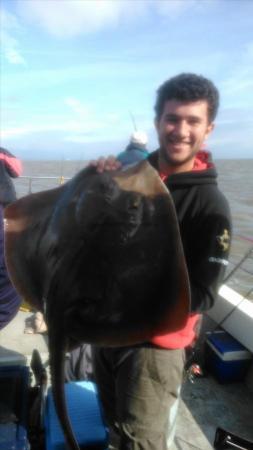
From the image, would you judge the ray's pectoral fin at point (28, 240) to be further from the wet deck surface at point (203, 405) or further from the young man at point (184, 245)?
the wet deck surface at point (203, 405)

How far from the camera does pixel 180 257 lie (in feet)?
5.68

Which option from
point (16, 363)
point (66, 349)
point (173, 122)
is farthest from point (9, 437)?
point (173, 122)

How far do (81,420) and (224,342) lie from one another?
2079 millimetres

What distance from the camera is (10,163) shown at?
3.92 meters

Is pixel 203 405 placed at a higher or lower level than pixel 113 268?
lower

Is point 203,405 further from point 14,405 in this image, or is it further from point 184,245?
point 184,245

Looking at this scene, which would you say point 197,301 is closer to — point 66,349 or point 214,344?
point 66,349

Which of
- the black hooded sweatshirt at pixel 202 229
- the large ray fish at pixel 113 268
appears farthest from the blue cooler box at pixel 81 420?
the black hooded sweatshirt at pixel 202 229

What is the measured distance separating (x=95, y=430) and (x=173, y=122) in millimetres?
2264

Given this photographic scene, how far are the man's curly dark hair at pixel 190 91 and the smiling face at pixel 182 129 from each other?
1.2 inches

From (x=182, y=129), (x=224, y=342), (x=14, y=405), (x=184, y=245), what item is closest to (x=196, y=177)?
(x=182, y=129)

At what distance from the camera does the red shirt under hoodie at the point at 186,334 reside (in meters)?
2.37

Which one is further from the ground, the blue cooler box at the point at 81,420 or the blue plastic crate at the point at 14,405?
the blue plastic crate at the point at 14,405

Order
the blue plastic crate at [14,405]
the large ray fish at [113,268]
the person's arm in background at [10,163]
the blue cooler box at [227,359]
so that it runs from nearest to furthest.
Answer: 1. the large ray fish at [113,268]
2. the blue plastic crate at [14,405]
3. the person's arm in background at [10,163]
4. the blue cooler box at [227,359]
